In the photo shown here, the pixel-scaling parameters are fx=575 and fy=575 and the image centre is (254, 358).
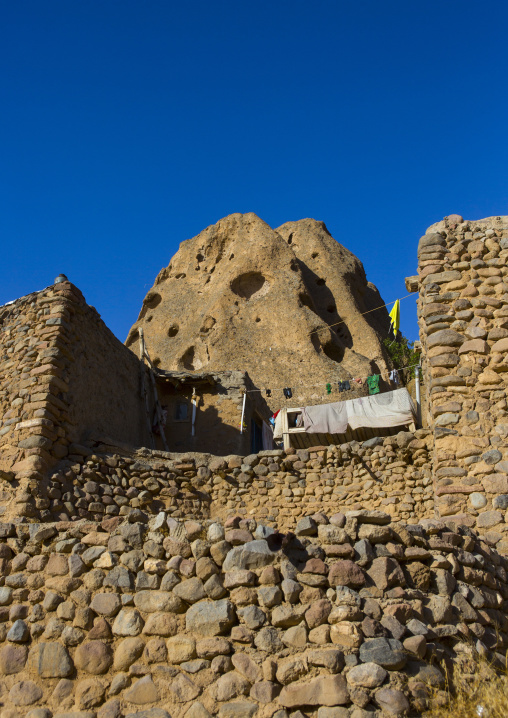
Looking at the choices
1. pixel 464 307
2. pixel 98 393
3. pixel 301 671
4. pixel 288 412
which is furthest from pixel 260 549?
pixel 288 412

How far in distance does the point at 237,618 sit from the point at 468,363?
4589 millimetres

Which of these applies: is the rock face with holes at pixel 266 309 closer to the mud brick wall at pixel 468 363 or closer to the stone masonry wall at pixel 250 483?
the stone masonry wall at pixel 250 483

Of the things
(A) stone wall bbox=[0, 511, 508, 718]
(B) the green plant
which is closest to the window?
(A) stone wall bbox=[0, 511, 508, 718]

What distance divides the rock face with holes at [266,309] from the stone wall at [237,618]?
23502 mm

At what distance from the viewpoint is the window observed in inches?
579

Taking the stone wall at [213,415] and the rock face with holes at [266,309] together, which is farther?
the rock face with holes at [266,309]

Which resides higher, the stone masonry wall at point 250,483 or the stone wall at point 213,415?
the stone wall at point 213,415

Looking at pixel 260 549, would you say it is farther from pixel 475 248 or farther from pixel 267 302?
pixel 267 302

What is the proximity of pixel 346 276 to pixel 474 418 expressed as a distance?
104 feet

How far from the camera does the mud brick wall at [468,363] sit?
20.5 ft

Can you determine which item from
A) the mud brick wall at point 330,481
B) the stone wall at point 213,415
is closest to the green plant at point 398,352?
the stone wall at point 213,415

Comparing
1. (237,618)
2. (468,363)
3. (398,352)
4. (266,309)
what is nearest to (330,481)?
(468,363)

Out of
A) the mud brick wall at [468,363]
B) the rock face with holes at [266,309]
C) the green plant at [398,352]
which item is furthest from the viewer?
the green plant at [398,352]

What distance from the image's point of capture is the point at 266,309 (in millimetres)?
32344
